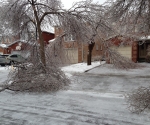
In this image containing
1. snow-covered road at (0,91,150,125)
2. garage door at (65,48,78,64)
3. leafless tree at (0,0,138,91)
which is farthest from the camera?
garage door at (65,48,78,64)

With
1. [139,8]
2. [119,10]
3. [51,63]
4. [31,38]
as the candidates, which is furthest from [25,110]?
[31,38]

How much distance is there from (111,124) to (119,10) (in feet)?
12.9

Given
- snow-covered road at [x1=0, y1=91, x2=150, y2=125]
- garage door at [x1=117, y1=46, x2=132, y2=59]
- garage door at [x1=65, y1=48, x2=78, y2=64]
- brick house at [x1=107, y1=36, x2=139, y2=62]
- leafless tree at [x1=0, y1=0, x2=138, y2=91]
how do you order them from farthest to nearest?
garage door at [x1=117, y1=46, x2=132, y2=59], brick house at [x1=107, y1=36, x2=139, y2=62], garage door at [x1=65, y1=48, x2=78, y2=64], leafless tree at [x1=0, y1=0, x2=138, y2=91], snow-covered road at [x1=0, y1=91, x2=150, y2=125]

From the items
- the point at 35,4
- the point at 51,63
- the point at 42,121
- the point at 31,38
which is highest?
the point at 35,4

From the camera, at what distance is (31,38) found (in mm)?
8922

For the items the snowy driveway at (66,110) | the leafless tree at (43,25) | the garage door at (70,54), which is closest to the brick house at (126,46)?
the garage door at (70,54)

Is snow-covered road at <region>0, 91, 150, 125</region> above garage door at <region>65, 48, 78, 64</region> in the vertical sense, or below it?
below

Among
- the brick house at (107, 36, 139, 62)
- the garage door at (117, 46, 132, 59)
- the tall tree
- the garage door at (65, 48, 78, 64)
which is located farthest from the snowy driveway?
the garage door at (117, 46, 132, 59)

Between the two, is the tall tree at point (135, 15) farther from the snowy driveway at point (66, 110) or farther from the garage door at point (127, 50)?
the garage door at point (127, 50)

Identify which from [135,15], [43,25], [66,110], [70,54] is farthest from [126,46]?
[66,110]

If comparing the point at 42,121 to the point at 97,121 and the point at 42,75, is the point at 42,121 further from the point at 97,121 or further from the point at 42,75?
the point at 42,75

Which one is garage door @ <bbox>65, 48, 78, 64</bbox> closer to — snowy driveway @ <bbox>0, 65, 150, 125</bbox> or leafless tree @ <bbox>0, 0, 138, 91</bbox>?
→ leafless tree @ <bbox>0, 0, 138, 91</bbox>

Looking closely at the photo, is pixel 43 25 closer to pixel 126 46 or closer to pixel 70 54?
pixel 70 54

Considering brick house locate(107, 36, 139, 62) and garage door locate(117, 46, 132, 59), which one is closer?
brick house locate(107, 36, 139, 62)
